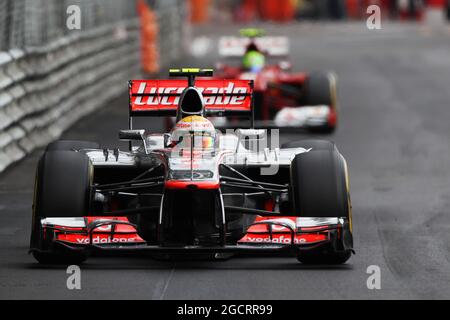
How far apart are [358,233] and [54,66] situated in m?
10.5

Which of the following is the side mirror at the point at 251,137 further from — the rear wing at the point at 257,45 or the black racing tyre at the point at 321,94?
the rear wing at the point at 257,45

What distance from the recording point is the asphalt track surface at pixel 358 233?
9.93 meters

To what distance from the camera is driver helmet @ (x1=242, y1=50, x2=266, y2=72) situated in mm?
23172

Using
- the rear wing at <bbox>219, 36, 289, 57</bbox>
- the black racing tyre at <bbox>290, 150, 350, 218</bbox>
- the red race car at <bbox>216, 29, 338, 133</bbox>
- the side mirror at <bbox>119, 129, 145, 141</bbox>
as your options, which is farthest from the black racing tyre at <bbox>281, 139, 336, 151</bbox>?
the rear wing at <bbox>219, 36, 289, 57</bbox>

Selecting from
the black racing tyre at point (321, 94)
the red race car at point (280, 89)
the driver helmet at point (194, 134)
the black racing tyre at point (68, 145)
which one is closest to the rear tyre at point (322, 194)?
the driver helmet at point (194, 134)

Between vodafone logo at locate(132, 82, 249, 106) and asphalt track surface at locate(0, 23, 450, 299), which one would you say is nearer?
asphalt track surface at locate(0, 23, 450, 299)

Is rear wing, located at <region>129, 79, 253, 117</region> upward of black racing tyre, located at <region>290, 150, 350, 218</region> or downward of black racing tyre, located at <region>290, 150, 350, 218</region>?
upward

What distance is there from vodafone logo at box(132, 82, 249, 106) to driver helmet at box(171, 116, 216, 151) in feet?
2.92

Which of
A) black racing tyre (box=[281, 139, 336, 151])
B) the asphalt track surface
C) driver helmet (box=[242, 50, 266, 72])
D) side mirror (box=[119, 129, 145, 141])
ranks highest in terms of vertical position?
driver helmet (box=[242, 50, 266, 72])

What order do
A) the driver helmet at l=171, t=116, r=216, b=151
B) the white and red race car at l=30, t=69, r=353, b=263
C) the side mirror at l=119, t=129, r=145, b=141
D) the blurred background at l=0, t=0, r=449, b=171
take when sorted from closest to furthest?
the white and red race car at l=30, t=69, r=353, b=263 → the driver helmet at l=171, t=116, r=216, b=151 → the side mirror at l=119, t=129, r=145, b=141 → the blurred background at l=0, t=0, r=449, b=171

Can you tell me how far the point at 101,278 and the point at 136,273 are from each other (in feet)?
1.10

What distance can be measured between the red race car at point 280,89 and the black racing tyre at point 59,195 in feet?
36.6

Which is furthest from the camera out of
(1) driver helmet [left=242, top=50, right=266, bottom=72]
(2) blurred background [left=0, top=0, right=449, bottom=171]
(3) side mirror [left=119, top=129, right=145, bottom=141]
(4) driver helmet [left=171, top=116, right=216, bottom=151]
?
(1) driver helmet [left=242, top=50, right=266, bottom=72]

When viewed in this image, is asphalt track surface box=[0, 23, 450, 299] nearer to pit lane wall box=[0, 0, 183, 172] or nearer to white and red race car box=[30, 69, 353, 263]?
white and red race car box=[30, 69, 353, 263]
